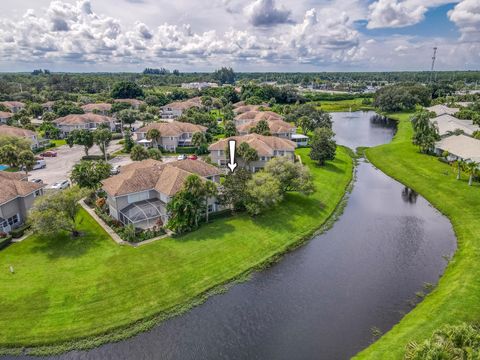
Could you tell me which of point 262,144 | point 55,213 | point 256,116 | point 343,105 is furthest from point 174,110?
point 55,213

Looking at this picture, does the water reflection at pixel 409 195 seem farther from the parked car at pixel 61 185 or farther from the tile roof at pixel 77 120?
the tile roof at pixel 77 120

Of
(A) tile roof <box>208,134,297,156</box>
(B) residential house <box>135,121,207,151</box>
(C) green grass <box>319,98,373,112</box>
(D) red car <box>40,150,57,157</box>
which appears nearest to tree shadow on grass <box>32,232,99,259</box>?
(A) tile roof <box>208,134,297,156</box>

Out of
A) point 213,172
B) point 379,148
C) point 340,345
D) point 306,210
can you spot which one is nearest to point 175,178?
point 213,172

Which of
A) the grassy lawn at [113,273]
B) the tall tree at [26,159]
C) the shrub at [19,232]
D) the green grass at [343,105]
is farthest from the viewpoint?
the green grass at [343,105]

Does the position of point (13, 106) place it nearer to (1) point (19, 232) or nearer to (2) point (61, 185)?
(2) point (61, 185)

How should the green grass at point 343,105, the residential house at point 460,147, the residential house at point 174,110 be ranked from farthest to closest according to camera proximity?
the green grass at point 343,105
the residential house at point 174,110
the residential house at point 460,147

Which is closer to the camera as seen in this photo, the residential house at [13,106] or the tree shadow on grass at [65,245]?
the tree shadow on grass at [65,245]

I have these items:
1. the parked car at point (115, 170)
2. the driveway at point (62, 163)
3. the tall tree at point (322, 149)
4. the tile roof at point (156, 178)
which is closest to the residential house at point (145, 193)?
the tile roof at point (156, 178)

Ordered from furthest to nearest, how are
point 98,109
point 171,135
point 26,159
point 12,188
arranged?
point 98,109 < point 171,135 < point 26,159 < point 12,188
